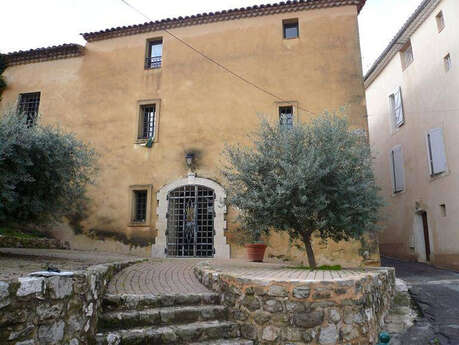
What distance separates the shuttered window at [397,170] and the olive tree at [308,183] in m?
9.56

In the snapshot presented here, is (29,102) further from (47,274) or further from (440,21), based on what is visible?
(440,21)

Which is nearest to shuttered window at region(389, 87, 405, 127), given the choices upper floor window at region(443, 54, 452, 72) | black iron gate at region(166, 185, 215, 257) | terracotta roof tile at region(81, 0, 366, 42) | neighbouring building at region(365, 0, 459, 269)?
neighbouring building at region(365, 0, 459, 269)

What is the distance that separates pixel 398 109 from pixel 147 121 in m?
10.9

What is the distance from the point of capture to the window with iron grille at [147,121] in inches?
516

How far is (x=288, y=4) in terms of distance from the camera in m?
12.5

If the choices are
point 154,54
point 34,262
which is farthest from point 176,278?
point 154,54

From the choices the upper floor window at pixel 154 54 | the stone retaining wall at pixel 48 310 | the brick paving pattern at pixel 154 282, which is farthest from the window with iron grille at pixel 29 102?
the stone retaining wall at pixel 48 310

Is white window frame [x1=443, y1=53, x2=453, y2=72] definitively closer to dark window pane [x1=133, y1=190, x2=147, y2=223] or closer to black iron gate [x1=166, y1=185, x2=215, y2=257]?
black iron gate [x1=166, y1=185, x2=215, y2=257]

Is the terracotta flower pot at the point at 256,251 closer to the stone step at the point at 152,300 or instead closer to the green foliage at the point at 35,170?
the green foliage at the point at 35,170

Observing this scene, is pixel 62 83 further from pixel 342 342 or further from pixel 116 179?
pixel 342 342

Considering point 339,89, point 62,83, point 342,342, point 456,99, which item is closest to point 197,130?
point 339,89

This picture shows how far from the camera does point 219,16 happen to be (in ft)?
43.0

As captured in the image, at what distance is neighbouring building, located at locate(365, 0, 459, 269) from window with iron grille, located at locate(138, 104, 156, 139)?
330 inches

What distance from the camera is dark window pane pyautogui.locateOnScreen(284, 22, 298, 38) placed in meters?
12.8
